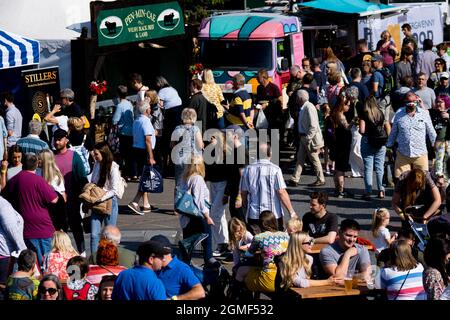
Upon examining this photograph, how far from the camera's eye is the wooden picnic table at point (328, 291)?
1103cm

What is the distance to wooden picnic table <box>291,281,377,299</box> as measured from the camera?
11031mm

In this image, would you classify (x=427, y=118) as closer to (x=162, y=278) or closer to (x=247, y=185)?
(x=247, y=185)

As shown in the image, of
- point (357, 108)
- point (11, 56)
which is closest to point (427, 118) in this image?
point (357, 108)

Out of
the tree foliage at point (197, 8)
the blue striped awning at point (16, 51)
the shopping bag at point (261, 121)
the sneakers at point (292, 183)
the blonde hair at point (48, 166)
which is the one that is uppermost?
the tree foliage at point (197, 8)

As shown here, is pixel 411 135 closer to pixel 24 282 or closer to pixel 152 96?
pixel 152 96

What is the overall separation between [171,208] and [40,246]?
4.68 metres

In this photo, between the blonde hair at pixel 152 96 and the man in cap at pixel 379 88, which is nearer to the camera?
the blonde hair at pixel 152 96

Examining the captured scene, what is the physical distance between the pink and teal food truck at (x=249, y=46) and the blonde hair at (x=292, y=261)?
38.1ft

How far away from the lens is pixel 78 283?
11062 millimetres

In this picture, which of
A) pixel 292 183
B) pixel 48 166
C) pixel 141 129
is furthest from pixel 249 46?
pixel 48 166

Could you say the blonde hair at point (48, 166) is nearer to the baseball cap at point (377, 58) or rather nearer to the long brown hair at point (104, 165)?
the long brown hair at point (104, 165)

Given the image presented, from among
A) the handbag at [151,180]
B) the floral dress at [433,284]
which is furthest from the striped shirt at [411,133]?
the floral dress at [433,284]

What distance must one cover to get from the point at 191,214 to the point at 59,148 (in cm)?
188

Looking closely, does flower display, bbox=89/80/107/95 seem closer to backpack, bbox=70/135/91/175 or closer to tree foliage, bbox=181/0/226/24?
backpack, bbox=70/135/91/175
